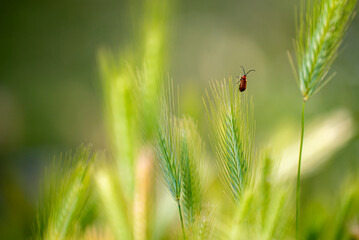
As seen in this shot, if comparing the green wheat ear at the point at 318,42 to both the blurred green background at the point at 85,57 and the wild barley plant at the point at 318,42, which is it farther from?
the blurred green background at the point at 85,57

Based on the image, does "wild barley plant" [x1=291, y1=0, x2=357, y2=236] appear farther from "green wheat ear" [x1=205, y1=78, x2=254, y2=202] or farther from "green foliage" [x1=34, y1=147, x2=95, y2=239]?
"green foliage" [x1=34, y1=147, x2=95, y2=239]

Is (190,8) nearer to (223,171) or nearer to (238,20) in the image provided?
(238,20)

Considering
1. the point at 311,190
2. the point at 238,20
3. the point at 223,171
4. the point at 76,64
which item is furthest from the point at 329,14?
the point at 76,64

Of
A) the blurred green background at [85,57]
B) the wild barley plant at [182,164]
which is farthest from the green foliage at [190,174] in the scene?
the blurred green background at [85,57]

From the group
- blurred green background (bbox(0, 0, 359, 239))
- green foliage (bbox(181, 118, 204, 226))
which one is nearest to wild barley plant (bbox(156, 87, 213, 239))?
green foliage (bbox(181, 118, 204, 226))

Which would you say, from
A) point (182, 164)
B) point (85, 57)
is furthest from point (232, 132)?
point (85, 57)

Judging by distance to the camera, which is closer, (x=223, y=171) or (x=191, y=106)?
(x=223, y=171)
